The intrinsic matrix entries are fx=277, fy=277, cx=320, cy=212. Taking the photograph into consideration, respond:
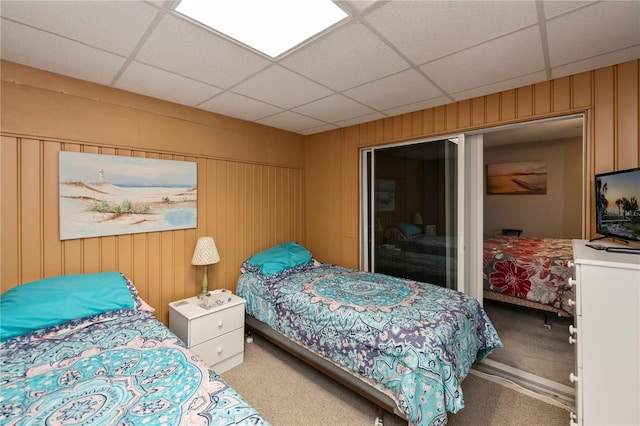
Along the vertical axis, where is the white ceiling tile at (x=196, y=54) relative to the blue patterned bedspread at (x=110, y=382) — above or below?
above

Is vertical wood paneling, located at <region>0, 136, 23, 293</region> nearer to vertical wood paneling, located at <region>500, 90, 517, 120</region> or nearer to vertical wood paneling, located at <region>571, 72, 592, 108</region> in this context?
vertical wood paneling, located at <region>500, 90, 517, 120</region>

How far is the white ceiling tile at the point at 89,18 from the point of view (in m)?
1.38

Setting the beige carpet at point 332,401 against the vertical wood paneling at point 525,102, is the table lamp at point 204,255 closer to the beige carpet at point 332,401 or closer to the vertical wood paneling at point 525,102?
the beige carpet at point 332,401

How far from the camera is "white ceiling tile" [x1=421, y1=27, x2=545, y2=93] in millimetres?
1720

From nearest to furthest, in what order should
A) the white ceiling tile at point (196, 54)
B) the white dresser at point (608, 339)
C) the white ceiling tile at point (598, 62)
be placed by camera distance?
the white dresser at point (608, 339) → the white ceiling tile at point (196, 54) → the white ceiling tile at point (598, 62)

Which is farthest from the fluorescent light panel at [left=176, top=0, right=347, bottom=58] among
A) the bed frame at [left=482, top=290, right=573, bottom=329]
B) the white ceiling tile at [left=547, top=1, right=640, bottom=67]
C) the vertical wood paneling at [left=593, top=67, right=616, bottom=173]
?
the bed frame at [left=482, top=290, right=573, bottom=329]

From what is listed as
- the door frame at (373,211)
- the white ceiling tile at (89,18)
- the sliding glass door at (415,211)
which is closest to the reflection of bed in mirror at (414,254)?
the sliding glass door at (415,211)

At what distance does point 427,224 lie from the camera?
10.3 feet

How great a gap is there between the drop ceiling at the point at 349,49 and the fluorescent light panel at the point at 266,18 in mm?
62

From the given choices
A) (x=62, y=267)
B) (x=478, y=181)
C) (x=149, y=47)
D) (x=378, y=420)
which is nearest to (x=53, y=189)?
(x=62, y=267)

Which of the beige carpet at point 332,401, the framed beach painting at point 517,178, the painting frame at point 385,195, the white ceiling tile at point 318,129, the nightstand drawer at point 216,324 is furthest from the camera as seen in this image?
the framed beach painting at point 517,178

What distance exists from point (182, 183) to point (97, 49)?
125 centimetres

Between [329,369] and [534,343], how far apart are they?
7.50ft

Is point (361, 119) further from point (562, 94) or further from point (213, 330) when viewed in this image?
point (213, 330)
